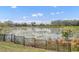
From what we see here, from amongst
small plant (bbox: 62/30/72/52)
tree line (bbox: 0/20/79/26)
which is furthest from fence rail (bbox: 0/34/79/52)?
tree line (bbox: 0/20/79/26)

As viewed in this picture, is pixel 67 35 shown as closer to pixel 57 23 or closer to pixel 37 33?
pixel 57 23

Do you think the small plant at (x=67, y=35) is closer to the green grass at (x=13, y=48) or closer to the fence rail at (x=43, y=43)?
the fence rail at (x=43, y=43)

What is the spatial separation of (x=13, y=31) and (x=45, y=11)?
14.6 inches

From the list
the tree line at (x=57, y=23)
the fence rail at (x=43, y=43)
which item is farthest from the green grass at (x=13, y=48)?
the tree line at (x=57, y=23)

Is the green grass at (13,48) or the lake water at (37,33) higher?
the lake water at (37,33)

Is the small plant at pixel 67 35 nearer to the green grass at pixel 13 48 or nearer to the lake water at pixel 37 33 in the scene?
the lake water at pixel 37 33

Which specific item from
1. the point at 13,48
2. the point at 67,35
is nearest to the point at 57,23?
the point at 67,35

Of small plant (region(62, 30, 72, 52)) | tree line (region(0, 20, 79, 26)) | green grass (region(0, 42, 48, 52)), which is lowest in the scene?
green grass (region(0, 42, 48, 52))

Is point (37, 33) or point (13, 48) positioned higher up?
point (37, 33)

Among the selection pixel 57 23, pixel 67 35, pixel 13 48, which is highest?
pixel 57 23

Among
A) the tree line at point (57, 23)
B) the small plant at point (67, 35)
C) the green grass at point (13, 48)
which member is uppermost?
the tree line at point (57, 23)

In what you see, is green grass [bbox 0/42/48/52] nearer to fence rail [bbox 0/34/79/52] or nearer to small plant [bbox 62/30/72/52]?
fence rail [bbox 0/34/79/52]

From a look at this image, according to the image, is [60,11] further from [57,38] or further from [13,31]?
[13,31]
